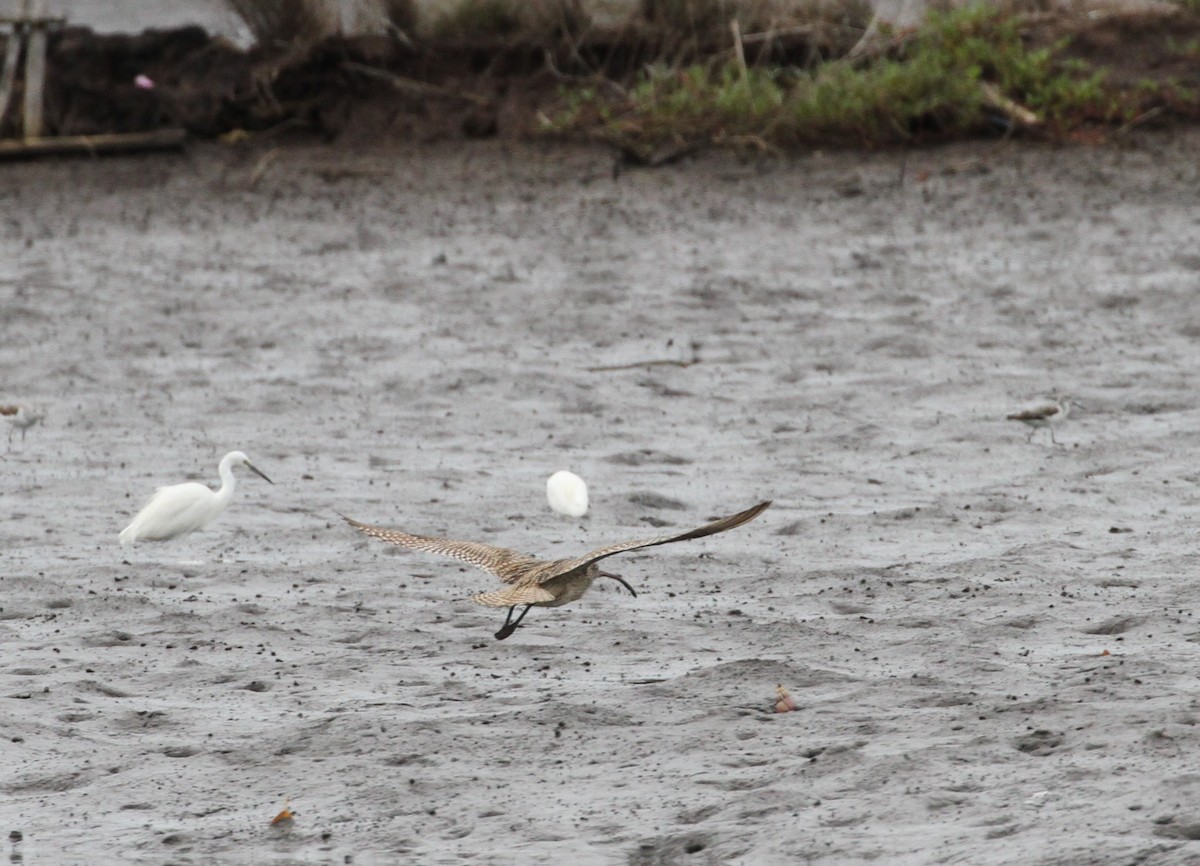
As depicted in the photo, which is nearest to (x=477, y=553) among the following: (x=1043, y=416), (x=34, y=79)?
(x=1043, y=416)

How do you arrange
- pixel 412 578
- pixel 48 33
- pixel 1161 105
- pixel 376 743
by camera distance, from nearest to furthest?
pixel 376 743 → pixel 412 578 → pixel 1161 105 → pixel 48 33

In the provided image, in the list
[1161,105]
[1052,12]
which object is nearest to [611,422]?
[1161,105]

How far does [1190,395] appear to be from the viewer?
9031 millimetres

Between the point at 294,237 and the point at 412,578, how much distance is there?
7.32 meters

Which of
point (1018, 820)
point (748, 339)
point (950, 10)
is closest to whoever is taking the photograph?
point (1018, 820)

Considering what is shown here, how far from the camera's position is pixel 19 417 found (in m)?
8.69

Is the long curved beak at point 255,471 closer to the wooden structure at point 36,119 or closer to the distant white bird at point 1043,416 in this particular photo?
the distant white bird at point 1043,416

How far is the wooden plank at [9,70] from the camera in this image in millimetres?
16031

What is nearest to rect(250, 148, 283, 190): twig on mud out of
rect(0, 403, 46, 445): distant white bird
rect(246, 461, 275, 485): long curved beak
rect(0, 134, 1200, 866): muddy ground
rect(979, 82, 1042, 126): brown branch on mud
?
rect(0, 134, 1200, 866): muddy ground

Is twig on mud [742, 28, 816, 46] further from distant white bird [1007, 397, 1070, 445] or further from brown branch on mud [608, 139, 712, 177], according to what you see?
distant white bird [1007, 397, 1070, 445]

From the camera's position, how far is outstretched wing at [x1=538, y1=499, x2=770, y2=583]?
4.68m

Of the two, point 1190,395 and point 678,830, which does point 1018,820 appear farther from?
point 1190,395

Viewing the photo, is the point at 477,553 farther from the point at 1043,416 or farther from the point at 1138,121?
the point at 1138,121

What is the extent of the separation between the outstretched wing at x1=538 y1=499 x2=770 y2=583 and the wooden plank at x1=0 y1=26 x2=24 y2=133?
477 inches
